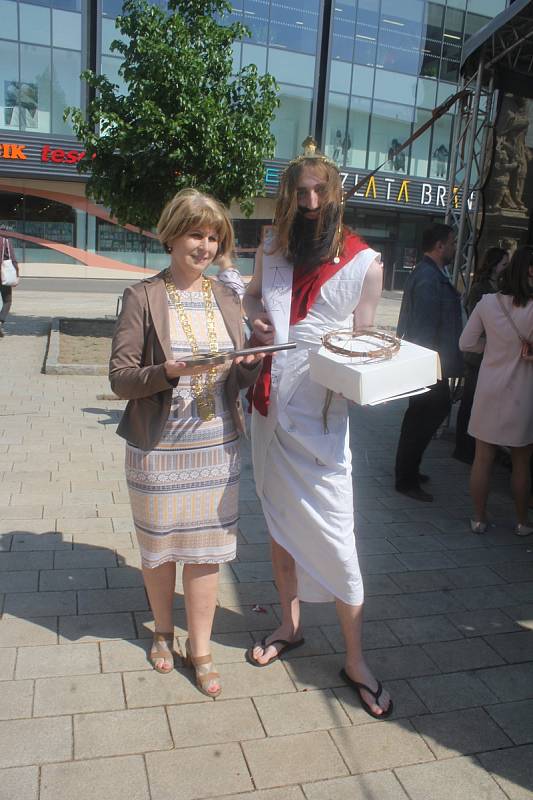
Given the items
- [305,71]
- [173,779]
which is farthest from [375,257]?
[305,71]

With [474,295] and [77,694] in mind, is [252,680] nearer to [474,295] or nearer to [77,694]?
[77,694]

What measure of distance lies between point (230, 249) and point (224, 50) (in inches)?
368

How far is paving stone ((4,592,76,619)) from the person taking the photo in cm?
330

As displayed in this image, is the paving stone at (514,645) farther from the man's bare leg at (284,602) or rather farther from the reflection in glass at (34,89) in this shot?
the reflection in glass at (34,89)

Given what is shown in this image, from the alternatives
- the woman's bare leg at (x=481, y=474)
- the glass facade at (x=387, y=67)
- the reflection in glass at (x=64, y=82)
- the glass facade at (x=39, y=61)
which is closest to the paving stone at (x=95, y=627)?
the woman's bare leg at (x=481, y=474)

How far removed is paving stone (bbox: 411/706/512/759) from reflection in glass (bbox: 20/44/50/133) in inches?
1095

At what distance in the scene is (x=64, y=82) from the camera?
86.2 feet

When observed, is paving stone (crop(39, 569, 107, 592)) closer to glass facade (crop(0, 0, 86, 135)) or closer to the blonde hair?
the blonde hair

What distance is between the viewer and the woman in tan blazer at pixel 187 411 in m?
2.57

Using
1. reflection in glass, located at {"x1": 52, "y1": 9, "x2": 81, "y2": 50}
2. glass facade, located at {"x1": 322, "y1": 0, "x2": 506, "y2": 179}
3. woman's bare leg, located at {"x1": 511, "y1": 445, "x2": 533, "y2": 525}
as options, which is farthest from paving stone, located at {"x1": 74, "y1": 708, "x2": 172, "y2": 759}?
glass facade, located at {"x1": 322, "y1": 0, "x2": 506, "y2": 179}

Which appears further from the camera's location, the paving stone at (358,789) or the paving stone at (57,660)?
the paving stone at (57,660)

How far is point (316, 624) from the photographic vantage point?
335cm

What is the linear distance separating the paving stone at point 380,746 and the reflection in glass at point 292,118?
28.5m

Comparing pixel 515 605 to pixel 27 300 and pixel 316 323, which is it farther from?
pixel 27 300
